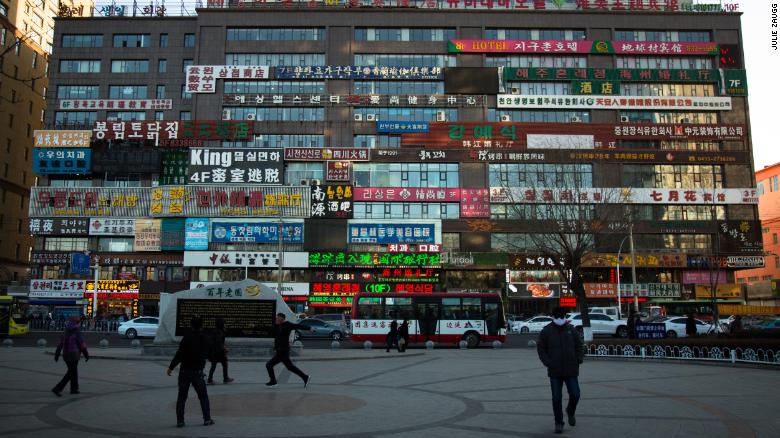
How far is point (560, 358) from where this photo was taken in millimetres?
9203

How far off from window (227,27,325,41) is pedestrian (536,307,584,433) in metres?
57.6

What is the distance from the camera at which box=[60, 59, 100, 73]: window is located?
211 feet

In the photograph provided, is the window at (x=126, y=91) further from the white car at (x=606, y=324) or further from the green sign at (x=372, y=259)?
the white car at (x=606, y=324)

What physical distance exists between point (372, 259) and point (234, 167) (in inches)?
608

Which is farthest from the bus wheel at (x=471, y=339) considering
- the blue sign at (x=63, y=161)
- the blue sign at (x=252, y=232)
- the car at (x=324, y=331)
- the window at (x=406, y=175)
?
the blue sign at (x=63, y=161)

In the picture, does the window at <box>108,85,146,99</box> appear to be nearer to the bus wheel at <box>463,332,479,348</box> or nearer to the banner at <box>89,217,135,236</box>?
the banner at <box>89,217,135,236</box>

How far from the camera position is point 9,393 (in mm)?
12820

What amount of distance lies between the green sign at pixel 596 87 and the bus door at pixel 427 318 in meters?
37.2

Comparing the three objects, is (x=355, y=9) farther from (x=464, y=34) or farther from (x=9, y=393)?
(x=9, y=393)

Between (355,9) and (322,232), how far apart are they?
75.5ft

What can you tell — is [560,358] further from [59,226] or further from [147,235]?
[59,226]

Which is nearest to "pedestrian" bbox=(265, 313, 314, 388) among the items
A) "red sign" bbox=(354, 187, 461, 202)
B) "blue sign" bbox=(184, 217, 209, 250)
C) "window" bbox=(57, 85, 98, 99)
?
"red sign" bbox=(354, 187, 461, 202)

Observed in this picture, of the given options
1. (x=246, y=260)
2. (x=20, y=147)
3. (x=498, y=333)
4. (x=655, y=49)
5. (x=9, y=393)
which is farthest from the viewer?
(x=20, y=147)

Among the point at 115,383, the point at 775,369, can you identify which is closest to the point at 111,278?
the point at 115,383
